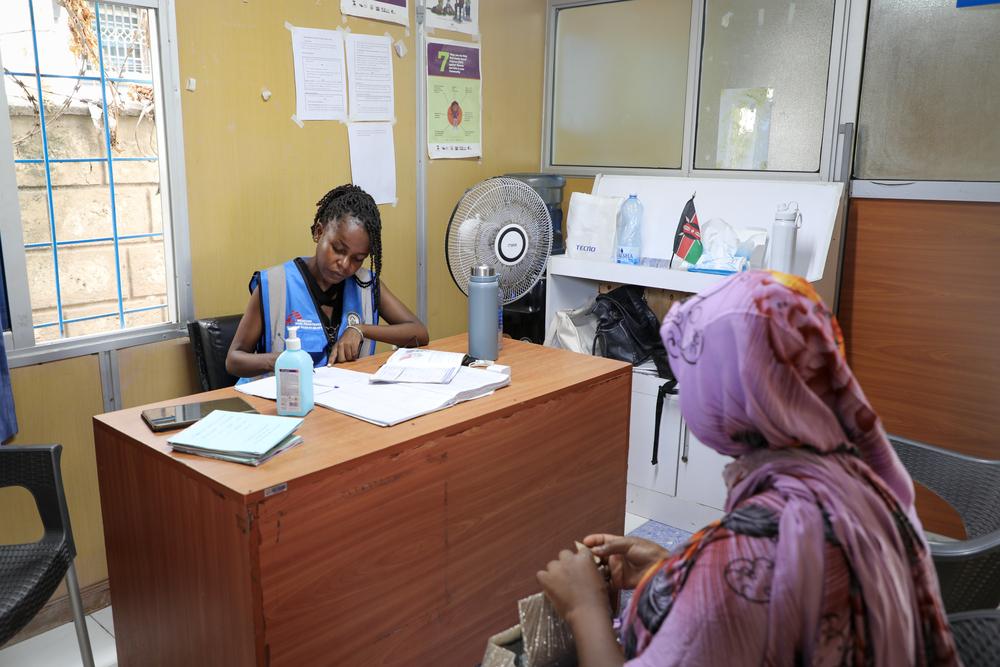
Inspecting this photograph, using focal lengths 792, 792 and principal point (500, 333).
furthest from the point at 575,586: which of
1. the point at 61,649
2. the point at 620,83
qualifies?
the point at 620,83

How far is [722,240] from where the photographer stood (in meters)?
3.04

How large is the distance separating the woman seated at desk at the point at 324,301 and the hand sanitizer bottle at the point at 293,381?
468 mm

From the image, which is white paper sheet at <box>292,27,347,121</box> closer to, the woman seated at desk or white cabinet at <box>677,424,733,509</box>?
the woman seated at desk

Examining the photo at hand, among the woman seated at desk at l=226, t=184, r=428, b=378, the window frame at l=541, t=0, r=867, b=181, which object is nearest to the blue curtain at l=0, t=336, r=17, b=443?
the woman seated at desk at l=226, t=184, r=428, b=378

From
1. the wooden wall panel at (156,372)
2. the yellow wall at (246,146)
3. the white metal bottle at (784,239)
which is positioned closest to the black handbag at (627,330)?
the white metal bottle at (784,239)

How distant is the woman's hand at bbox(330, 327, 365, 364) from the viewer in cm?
221

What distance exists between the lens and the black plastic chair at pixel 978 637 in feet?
3.53

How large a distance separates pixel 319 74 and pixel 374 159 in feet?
1.26

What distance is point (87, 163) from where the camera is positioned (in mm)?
2359

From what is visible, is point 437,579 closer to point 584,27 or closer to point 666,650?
point 666,650

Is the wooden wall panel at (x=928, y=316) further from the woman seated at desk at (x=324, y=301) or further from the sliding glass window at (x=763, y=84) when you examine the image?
the woman seated at desk at (x=324, y=301)

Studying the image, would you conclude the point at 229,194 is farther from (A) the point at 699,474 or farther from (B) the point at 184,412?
(A) the point at 699,474

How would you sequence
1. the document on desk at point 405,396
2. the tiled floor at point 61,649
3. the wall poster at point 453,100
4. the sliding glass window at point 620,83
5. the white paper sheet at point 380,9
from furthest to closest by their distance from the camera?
the sliding glass window at point 620,83 → the wall poster at point 453,100 → the white paper sheet at point 380,9 → the tiled floor at point 61,649 → the document on desk at point 405,396

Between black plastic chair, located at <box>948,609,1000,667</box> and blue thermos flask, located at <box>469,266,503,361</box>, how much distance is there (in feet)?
4.45
